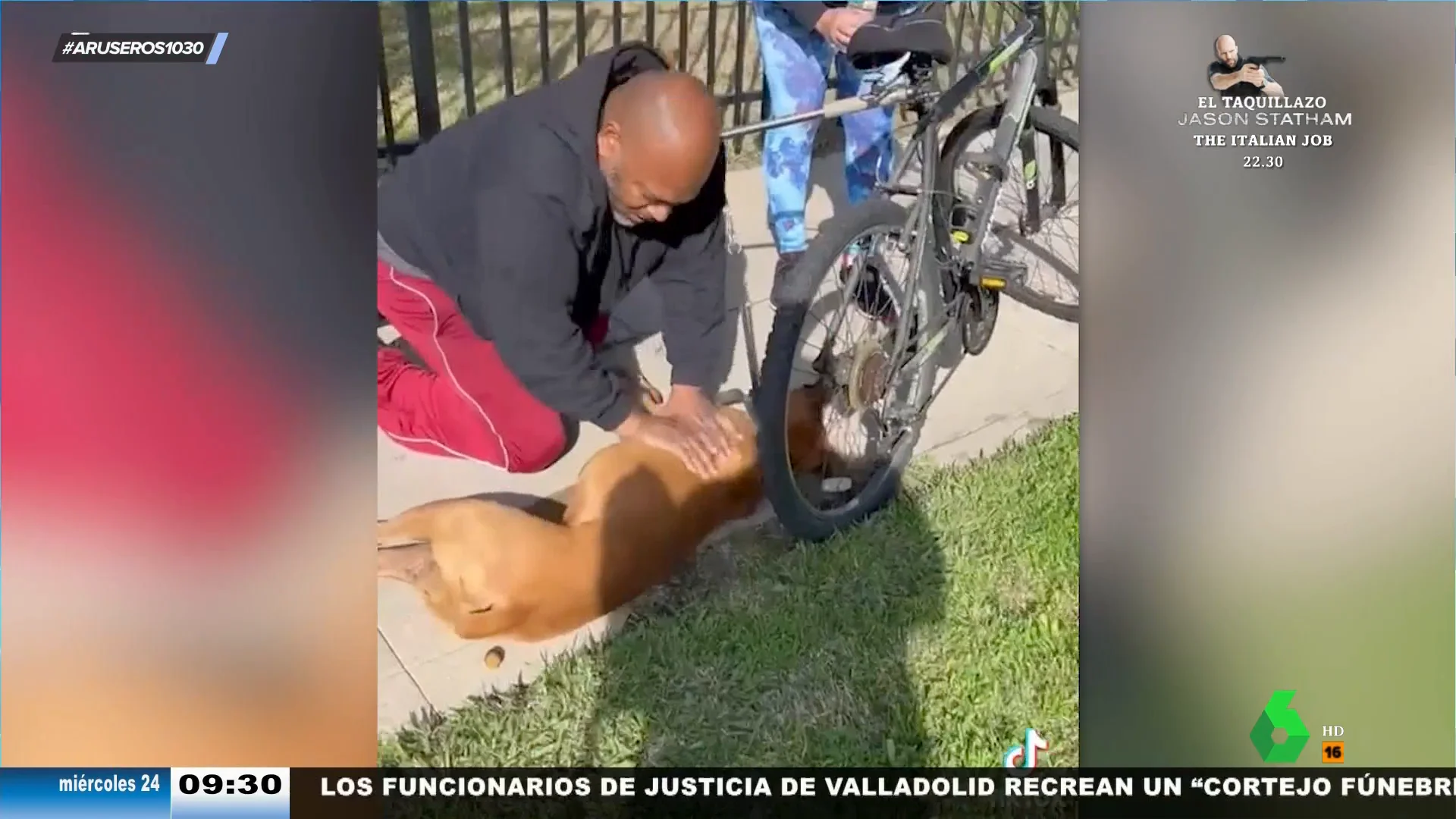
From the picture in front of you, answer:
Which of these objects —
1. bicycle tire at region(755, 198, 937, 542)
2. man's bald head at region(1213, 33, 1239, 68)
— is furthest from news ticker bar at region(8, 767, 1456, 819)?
man's bald head at region(1213, 33, 1239, 68)

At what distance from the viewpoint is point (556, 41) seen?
5.03 feet

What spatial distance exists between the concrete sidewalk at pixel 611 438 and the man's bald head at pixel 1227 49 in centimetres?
23

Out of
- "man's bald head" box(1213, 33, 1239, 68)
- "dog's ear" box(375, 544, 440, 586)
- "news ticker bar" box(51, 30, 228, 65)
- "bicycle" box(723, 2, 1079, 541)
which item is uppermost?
"news ticker bar" box(51, 30, 228, 65)

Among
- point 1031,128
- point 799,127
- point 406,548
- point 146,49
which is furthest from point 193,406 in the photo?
point 1031,128

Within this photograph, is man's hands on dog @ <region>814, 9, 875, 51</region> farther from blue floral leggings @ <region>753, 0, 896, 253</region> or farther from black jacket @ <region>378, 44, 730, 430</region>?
black jacket @ <region>378, 44, 730, 430</region>

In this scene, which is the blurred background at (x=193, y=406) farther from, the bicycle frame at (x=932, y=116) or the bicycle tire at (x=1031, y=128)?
the bicycle tire at (x=1031, y=128)

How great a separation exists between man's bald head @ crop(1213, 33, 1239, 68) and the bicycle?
0.25 meters

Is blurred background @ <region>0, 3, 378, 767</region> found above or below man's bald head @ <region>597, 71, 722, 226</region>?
below

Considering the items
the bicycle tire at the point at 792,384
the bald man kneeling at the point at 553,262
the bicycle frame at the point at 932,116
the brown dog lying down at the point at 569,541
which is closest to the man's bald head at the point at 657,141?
the bald man kneeling at the point at 553,262

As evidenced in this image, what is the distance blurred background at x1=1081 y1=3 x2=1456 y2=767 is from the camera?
1525 millimetres

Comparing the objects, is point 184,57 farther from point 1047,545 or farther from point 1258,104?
point 1258,104

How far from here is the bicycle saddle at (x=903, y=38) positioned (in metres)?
1.54

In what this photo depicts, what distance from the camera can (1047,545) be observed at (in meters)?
1.54

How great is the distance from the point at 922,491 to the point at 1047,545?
213mm
